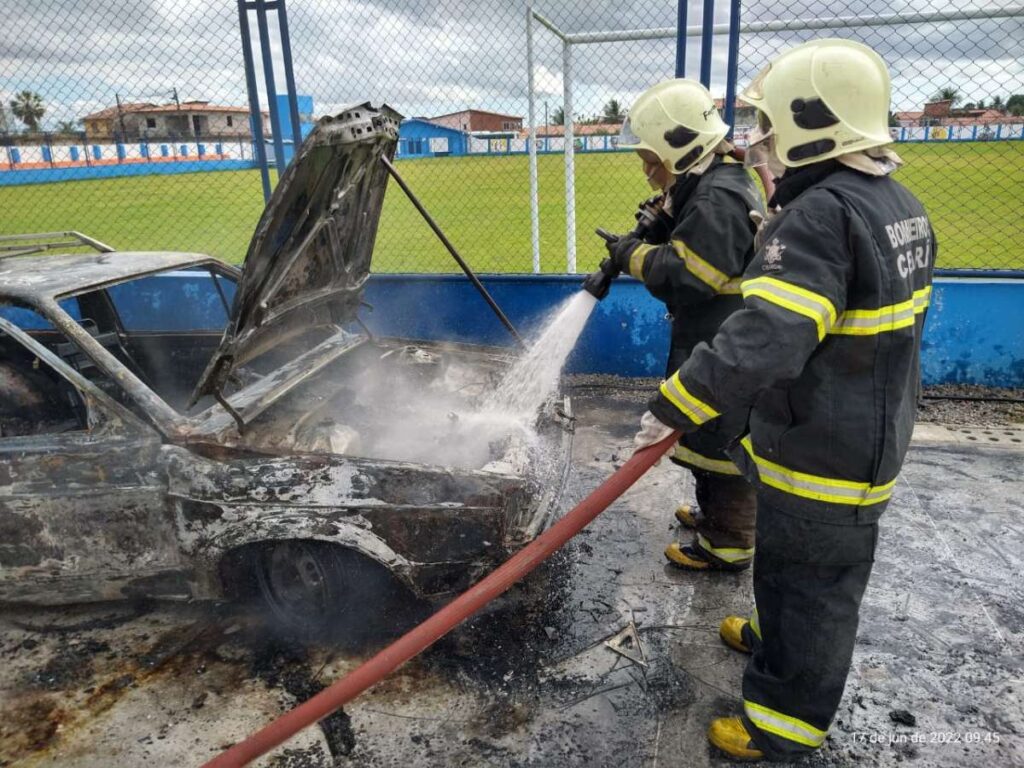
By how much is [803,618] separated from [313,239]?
240 cm

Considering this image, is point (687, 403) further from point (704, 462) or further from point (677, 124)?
point (677, 124)

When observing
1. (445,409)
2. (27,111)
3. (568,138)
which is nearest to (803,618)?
(445,409)

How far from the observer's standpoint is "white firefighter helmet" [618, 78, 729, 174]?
10.3 feet

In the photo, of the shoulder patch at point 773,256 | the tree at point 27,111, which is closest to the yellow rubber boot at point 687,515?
the shoulder patch at point 773,256

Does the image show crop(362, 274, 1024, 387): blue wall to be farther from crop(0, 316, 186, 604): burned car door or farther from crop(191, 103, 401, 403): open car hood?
crop(0, 316, 186, 604): burned car door

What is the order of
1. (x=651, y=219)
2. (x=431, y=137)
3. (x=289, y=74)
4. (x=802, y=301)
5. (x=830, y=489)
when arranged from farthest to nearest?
1. (x=431, y=137)
2. (x=289, y=74)
3. (x=651, y=219)
4. (x=830, y=489)
5. (x=802, y=301)

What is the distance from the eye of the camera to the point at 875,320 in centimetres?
193

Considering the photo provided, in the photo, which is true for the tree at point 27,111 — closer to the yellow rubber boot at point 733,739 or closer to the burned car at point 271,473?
the burned car at point 271,473

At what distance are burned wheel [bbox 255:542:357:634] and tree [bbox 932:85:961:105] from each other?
5023 mm

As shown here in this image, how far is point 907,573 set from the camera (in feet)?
11.2

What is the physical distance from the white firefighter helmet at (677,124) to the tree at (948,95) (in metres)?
2.86

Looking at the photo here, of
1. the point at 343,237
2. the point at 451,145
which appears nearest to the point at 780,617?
the point at 343,237

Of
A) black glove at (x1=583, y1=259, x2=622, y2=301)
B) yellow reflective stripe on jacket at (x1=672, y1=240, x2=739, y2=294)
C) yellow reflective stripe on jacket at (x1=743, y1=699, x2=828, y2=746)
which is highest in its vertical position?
yellow reflective stripe on jacket at (x1=672, y1=240, x2=739, y2=294)

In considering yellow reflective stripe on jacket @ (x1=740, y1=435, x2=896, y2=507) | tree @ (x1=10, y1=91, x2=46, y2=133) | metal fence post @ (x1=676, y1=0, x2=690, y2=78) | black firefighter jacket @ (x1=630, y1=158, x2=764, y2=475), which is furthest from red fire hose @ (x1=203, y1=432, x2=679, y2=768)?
tree @ (x1=10, y1=91, x2=46, y2=133)
